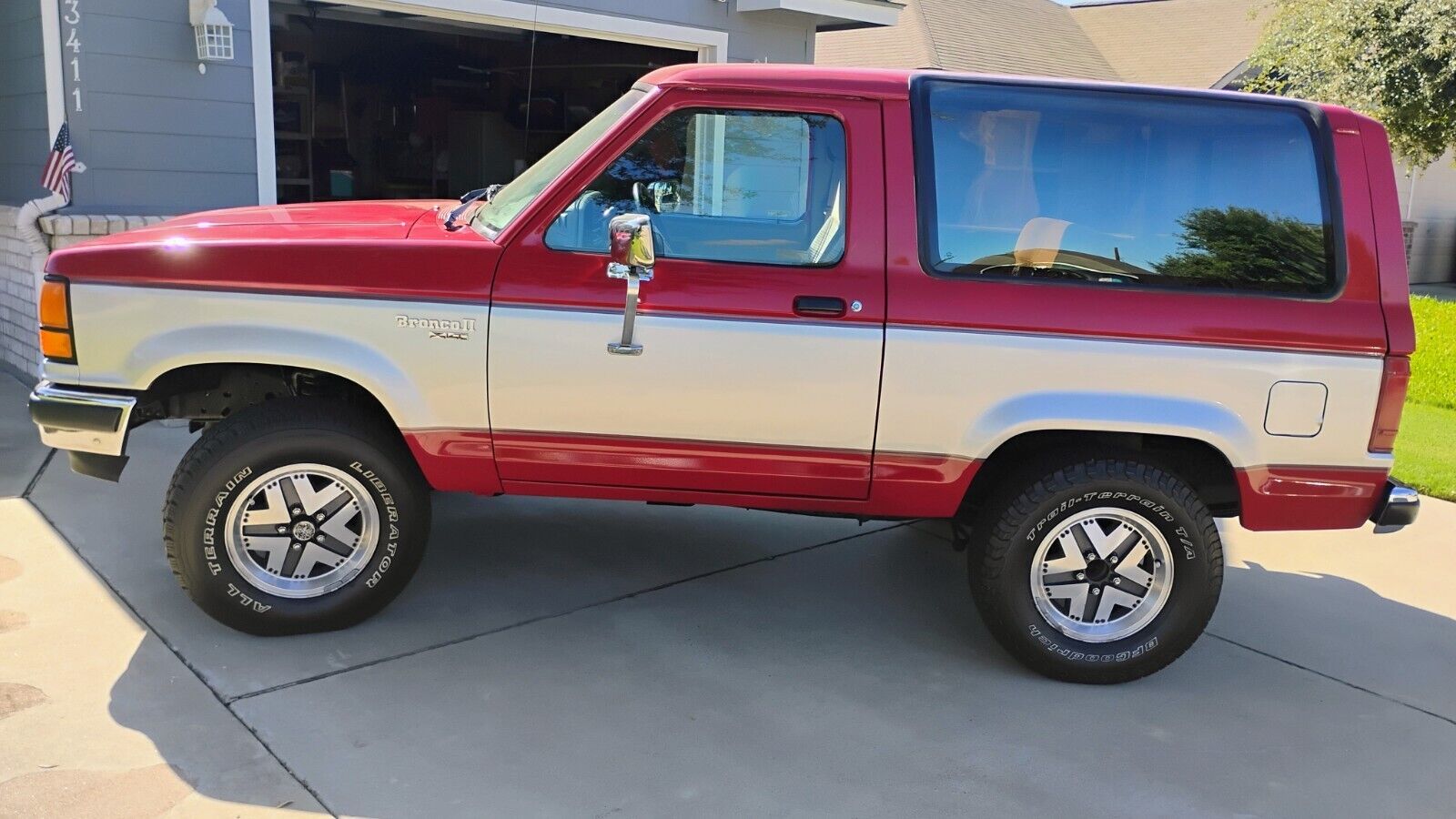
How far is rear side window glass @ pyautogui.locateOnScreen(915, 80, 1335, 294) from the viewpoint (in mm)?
4074

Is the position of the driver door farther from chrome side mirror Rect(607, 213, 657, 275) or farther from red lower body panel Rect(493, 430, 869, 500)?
chrome side mirror Rect(607, 213, 657, 275)

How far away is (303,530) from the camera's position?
13.7ft

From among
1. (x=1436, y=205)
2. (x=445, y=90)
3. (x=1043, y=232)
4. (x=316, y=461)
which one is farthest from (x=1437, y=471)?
(x=1436, y=205)

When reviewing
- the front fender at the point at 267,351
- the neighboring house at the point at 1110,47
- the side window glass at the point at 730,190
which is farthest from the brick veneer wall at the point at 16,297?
the neighboring house at the point at 1110,47

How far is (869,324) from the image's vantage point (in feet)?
13.1

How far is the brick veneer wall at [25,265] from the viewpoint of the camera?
6.76 meters

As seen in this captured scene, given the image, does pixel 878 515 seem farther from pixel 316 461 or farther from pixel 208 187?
pixel 208 187

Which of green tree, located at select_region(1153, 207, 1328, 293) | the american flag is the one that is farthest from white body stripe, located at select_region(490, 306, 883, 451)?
the american flag

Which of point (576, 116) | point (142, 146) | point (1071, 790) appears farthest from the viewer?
point (576, 116)

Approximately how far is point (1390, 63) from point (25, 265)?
41.5 feet

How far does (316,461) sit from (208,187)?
418cm

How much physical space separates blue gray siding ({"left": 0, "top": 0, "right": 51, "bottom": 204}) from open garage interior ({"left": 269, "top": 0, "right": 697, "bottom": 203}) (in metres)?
1.70

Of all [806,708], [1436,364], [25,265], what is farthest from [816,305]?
[1436,364]

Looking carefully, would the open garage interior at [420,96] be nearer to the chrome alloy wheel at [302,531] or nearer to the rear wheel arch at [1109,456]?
the chrome alloy wheel at [302,531]
